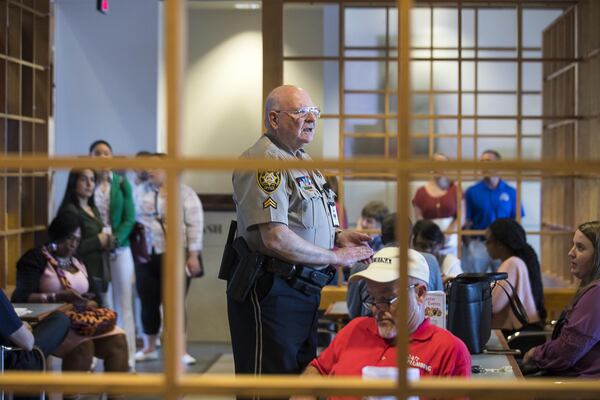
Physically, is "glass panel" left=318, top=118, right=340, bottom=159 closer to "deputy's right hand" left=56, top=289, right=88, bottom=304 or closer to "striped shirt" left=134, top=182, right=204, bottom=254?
"striped shirt" left=134, top=182, right=204, bottom=254

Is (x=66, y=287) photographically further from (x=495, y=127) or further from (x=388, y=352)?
(x=495, y=127)

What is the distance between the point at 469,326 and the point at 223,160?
7.09 ft

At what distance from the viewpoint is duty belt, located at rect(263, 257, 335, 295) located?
9.21 ft

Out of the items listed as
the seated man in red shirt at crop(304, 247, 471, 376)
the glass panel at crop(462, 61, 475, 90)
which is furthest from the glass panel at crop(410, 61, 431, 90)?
the seated man in red shirt at crop(304, 247, 471, 376)

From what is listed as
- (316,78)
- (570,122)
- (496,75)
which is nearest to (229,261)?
(570,122)

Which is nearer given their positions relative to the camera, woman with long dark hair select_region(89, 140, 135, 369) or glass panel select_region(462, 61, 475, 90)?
woman with long dark hair select_region(89, 140, 135, 369)

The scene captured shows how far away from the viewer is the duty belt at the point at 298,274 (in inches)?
111

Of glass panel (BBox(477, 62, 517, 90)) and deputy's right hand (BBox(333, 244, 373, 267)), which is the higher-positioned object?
glass panel (BBox(477, 62, 517, 90))

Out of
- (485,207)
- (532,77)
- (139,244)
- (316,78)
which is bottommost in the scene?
(139,244)

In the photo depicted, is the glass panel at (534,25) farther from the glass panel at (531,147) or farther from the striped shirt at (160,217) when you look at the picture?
the striped shirt at (160,217)

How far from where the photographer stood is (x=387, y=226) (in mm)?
4457

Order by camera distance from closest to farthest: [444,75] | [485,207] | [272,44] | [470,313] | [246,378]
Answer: [246,378], [470,313], [272,44], [485,207], [444,75]

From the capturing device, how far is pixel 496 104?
8.80 metres

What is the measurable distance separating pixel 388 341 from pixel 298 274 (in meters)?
0.41
